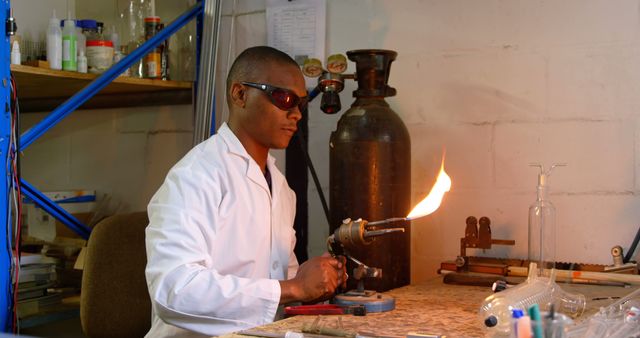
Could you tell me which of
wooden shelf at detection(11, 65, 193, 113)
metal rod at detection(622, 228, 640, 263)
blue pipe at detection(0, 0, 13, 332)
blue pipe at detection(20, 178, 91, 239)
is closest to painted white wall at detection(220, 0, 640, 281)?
metal rod at detection(622, 228, 640, 263)

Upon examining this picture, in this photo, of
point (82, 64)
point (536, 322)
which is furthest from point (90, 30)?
point (536, 322)

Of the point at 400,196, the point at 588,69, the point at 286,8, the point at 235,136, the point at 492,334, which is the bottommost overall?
the point at 492,334

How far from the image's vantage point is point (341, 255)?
7.21 ft

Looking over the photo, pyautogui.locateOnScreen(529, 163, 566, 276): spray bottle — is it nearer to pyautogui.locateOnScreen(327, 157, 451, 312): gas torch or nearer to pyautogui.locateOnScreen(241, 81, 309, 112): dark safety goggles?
pyautogui.locateOnScreen(327, 157, 451, 312): gas torch

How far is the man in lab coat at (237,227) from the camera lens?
2.00 meters

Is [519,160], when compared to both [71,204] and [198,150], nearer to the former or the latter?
[198,150]

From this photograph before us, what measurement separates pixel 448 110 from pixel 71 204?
1.77m

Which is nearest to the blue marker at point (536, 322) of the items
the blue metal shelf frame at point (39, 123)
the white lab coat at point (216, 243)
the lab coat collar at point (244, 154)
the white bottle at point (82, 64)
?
the white lab coat at point (216, 243)

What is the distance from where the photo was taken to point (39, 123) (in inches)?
108

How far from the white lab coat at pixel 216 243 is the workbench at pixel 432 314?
22 centimetres

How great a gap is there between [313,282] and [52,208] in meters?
1.29

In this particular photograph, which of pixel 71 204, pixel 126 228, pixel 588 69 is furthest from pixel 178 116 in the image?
pixel 588 69

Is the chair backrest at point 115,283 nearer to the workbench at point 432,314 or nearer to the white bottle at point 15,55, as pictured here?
the white bottle at point 15,55

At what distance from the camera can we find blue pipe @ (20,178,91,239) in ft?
9.05
